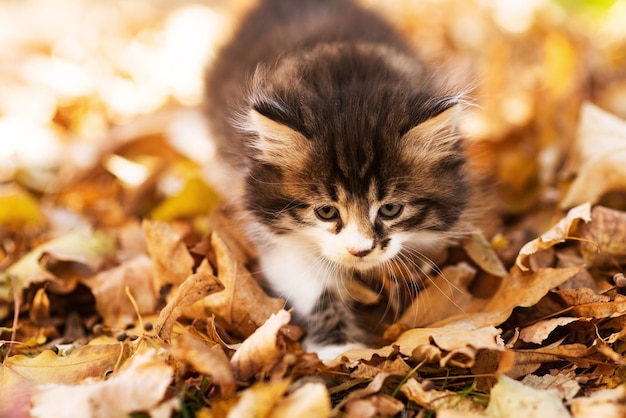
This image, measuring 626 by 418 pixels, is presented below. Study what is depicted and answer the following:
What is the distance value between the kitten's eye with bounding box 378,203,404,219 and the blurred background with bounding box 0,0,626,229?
1.71 ft

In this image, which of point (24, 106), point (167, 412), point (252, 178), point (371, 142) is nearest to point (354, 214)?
point (371, 142)

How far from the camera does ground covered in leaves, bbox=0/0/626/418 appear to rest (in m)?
1.74

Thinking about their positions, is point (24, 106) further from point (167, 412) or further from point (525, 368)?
point (525, 368)

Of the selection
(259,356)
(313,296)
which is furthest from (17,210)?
(259,356)

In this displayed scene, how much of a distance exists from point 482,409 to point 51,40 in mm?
4829

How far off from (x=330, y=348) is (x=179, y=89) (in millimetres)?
2997

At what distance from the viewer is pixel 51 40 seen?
5363mm

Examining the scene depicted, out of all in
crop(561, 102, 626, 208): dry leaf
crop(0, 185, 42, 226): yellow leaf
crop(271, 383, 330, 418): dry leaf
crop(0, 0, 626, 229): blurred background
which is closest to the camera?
crop(271, 383, 330, 418): dry leaf

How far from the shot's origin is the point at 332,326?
2.38 metres

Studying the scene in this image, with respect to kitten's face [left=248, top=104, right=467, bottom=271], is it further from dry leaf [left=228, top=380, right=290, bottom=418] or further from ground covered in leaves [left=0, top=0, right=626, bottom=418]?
dry leaf [left=228, top=380, right=290, bottom=418]

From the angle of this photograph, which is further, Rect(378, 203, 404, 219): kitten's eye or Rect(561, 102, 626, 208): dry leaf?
Rect(561, 102, 626, 208): dry leaf

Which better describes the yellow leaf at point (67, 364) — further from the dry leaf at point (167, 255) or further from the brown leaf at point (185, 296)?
the dry leaf at point (167, 255)

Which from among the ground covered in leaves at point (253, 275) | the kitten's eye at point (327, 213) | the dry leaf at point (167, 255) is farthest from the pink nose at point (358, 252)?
the dry leaf at point (167, 255)

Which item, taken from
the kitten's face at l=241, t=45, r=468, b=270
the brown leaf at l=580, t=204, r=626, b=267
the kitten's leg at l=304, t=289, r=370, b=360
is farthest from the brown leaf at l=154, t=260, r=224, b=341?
the brown leaf at l=580, t=204, r=626, b=267
